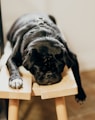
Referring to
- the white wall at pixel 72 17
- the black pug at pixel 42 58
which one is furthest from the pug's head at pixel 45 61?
the white wall at pixel 72 17

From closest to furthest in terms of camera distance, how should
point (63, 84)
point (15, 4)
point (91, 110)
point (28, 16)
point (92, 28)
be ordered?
point (63, 84) → point (91, 110) → point (28, 16) → point (15, 4) → point (92, 28)

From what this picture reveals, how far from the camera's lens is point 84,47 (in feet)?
7.65

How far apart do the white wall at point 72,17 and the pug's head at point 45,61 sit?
0.78 metres

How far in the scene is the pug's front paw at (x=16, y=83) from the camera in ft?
4.41

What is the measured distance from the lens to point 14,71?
147 centimetres

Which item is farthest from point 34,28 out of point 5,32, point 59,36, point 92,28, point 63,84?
point 92,28

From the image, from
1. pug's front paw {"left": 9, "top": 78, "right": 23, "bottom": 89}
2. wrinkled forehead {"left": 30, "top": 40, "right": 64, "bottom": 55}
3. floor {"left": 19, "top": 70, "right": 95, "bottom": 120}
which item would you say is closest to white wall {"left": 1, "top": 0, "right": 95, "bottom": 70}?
floor {"left": 19, "top": 70, "right": 95, "bottom": 120}

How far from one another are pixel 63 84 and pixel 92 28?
997 mm

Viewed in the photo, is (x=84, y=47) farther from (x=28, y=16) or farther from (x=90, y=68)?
(x=28, y=16)

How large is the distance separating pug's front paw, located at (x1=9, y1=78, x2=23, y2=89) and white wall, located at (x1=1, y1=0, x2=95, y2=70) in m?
0.88

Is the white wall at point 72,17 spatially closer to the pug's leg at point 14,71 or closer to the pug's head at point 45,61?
the pug's leg at point 14,71

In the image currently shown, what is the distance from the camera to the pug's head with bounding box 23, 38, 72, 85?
1388 mm

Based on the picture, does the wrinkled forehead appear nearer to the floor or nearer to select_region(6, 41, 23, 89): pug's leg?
select_region(6, 41, 23, 89): pug's leg

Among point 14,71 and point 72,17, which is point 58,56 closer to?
point 14,71
